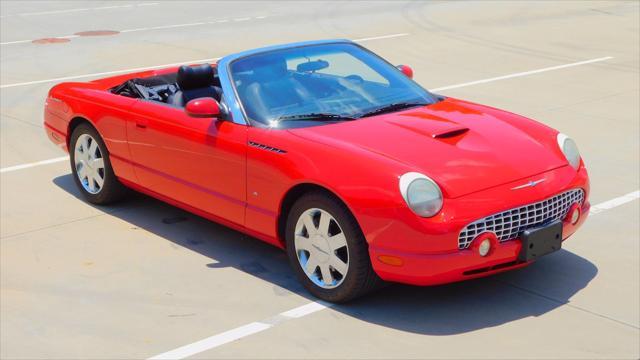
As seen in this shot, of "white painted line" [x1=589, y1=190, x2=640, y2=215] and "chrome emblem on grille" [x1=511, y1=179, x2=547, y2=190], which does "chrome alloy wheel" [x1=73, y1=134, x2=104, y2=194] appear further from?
"white painted line" [x1=589, y1=190, x2=640, y2=215]

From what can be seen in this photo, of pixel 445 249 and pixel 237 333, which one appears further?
pixel 237 333

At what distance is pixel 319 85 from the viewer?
22.8ft

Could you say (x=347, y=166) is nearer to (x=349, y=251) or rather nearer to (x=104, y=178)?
(x=349, y=251)

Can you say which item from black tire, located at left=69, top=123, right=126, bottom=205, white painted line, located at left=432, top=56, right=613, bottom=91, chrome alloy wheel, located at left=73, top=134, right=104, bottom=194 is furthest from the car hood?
white painted line, located at left=432, top=56, right=613, bottom=91

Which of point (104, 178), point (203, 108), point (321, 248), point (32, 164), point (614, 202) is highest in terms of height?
point (203, 108)

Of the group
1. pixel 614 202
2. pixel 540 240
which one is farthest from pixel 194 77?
pixel 614 202

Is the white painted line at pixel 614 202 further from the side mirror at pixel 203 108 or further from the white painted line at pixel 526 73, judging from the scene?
the white painted line at pixel 526 73

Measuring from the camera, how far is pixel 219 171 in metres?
6.79

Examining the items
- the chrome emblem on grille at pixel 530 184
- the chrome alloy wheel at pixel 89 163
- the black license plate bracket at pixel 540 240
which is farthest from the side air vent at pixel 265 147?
the chrome alloy wheel at pixel 89 163

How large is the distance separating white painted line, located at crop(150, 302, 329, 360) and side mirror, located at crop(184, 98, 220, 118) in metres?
1.49

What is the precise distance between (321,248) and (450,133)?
1.13 metres

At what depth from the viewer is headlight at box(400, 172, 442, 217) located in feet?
18.5

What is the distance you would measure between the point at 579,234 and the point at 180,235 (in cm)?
298

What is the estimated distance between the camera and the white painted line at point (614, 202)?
801 cm
